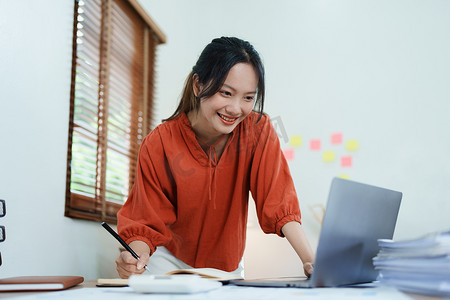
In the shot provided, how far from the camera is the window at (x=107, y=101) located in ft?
5.70

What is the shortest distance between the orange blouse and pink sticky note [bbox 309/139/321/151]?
150cm

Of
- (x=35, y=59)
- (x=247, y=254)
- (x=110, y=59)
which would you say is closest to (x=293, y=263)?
(x=247, y=254)

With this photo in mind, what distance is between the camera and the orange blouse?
1.31m

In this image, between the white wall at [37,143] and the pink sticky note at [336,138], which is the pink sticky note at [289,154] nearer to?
the pink sticky note at [336,138]

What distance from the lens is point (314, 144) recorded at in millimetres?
2895

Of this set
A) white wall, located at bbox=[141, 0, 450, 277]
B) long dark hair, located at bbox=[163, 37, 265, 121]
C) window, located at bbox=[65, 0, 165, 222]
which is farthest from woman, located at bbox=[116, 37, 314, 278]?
white wall, located at bbox=[141, 0, 450, 277]

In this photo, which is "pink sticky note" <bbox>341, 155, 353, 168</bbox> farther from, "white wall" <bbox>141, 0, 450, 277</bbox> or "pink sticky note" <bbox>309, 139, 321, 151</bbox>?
"pink sticky note" <bbox>309, 139, 321, 151</bbox>

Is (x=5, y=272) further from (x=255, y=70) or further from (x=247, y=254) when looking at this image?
(x=247, y=254)

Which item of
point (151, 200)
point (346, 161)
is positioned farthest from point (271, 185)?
point (346, 161)

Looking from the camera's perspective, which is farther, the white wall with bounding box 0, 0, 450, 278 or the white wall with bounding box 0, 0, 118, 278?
the white wall with bounding box 0, 0, 450, 278

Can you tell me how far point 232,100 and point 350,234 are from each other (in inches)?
23.9

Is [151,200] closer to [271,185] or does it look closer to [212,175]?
[212,175]

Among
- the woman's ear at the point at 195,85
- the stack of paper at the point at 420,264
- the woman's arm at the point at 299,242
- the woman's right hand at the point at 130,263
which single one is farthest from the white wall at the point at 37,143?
the stack of paper at the point at 420,264

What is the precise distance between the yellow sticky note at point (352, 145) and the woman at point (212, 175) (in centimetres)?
151
